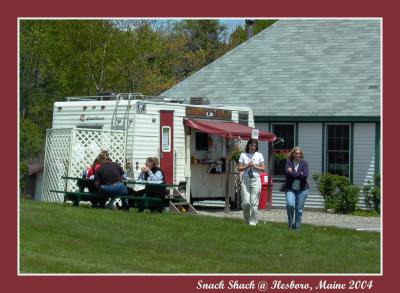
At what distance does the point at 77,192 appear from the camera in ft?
68.8

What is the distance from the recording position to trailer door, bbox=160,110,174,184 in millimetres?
23359

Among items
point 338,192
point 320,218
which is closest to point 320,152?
point 338,192

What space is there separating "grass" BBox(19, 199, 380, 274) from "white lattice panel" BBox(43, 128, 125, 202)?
11.1 ft

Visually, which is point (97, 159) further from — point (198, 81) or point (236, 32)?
point (236, 32)

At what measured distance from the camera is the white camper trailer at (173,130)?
74.5 ft

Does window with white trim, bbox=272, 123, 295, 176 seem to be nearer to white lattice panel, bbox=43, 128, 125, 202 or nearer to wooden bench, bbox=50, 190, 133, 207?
white lattice panel, bbox=43, 128, 125, 202

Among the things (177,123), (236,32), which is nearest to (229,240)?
(177,123)

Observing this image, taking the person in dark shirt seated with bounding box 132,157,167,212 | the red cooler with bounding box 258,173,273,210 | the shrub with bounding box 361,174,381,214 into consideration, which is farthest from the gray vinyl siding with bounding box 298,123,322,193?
the person in dark shirt seated with bounding box 132,157,167,212

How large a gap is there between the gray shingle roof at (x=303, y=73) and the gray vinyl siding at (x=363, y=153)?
1.54ft

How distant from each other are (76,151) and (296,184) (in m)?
6.51

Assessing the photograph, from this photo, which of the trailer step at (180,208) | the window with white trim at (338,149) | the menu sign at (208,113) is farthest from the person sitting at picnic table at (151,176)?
the window with white trim at (338,149)

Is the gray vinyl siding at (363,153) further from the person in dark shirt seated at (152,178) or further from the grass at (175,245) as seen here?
the grass at (175,245)

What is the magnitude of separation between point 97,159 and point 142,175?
1.02 metres

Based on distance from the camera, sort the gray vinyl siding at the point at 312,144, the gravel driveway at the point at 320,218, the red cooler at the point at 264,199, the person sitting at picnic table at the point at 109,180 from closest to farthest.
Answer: the person sitting at picnic table at the point at 109,180 < the gravel driveway at the point at 320,218 < the red cooler at the point at 264,199 < the gray vinyl siding at the point at 312,144
